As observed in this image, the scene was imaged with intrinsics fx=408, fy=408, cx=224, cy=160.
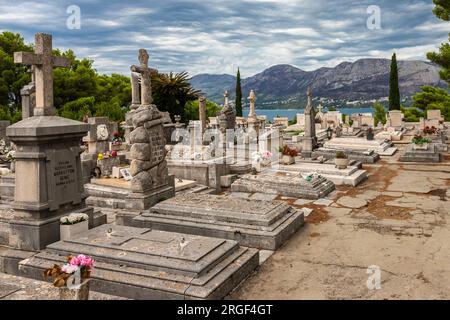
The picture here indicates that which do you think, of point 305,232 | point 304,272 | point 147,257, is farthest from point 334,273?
point 147,257

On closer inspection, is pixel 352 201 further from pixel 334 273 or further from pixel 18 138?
pixel 18 138

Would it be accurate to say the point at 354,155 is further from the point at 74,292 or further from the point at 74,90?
the point at 74,90

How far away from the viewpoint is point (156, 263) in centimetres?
556

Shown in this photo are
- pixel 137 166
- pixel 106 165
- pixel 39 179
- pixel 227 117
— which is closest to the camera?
pixel 39 179

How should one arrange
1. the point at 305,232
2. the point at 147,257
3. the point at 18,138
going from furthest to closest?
1. the point at 305,232
2. the point at 18,138
3. the point at 147,257

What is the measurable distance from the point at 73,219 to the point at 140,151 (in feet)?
9.36

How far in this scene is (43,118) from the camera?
22.6 feet

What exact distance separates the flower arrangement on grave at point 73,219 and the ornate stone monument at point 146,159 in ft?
7.39

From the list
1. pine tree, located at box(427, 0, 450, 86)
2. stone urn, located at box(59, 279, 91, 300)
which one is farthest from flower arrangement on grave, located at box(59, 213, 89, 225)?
pine tree, located at box(427, 0, 450, 86)

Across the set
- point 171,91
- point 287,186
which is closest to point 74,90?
point 171,91

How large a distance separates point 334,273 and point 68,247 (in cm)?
408

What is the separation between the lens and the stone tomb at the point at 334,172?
13273 mm

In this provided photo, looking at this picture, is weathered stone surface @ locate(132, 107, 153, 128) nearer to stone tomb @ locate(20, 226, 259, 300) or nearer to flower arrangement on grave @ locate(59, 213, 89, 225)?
flower arrangement on grave @ locate(59, 213, 89, 225)
